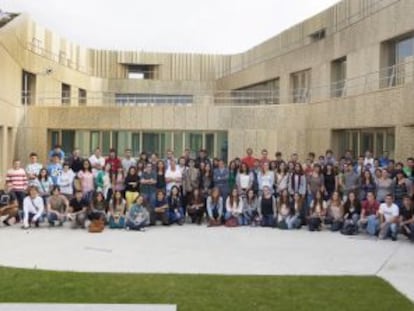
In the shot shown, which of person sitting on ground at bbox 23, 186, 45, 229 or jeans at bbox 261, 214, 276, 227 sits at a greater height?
person sitting on ground at bbox 23, 186, 45, 229

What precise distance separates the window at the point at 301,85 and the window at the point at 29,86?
13558 mm

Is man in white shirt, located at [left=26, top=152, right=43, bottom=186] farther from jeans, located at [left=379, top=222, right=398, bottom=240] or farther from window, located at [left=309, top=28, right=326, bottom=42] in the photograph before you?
window, located at [left=309, top=28, right=326, bottom=42]

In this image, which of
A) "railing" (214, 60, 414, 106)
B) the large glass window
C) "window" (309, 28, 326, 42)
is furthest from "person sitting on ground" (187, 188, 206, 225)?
"window" (309, 28, 326, 42)

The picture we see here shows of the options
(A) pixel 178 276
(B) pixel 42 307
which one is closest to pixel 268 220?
(A) pixel 178 276

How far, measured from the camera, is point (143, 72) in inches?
1939

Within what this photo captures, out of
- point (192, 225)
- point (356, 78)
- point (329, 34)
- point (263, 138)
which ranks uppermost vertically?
point (329, 34)

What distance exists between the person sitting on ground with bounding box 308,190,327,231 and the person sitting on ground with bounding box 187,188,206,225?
2843mm

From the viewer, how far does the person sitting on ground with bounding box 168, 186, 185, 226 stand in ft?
53.3

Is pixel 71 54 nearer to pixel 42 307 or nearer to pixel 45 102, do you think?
pixel 45 102

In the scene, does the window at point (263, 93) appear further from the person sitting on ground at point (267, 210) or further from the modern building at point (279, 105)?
the person sitting on ground at point (267, 210)

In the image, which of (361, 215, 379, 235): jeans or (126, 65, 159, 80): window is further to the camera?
(126, 65, 159, 80): window

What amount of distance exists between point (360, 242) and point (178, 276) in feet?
17.6

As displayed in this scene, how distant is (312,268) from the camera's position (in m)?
10.7

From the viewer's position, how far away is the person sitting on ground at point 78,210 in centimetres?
1528
